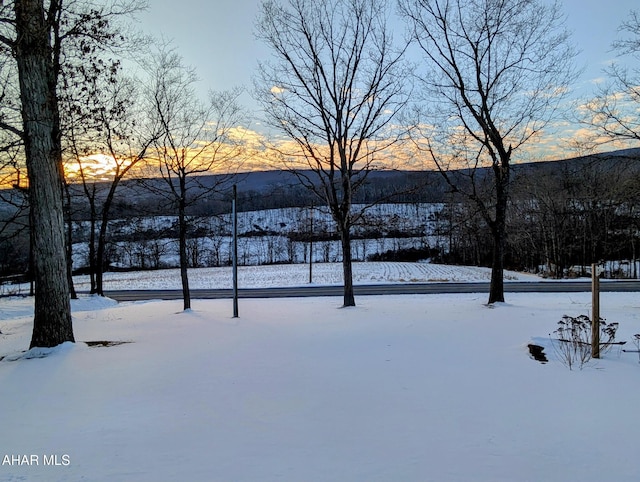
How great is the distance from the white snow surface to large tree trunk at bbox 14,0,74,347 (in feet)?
2.05

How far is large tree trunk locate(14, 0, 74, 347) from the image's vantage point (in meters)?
7.00

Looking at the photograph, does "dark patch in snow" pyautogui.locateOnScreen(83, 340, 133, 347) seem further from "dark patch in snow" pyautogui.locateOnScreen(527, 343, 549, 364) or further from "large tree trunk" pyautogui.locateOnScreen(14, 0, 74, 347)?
"dark patch in snow" pyautogui.locateOnScreen(527, 343, 549, 364)

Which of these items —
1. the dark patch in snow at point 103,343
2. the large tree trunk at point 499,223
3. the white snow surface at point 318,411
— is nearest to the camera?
the white snow surface at point 318,411

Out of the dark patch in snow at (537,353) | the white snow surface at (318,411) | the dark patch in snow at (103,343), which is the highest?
the white snow surface at (318,411)

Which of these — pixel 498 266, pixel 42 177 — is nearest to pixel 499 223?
pixel 498 266

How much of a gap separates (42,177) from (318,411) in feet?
19.9

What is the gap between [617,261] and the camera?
1832 inches

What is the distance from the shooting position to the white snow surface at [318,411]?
312 centimetres

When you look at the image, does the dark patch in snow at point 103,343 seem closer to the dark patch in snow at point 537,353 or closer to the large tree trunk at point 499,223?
the dark patch in snow at point 537,353

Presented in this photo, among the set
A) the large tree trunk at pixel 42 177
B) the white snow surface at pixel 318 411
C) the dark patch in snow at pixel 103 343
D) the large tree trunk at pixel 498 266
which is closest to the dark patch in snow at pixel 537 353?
the white snow surface at pixel 318 411

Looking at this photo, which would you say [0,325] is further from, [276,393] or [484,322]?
[484,322]

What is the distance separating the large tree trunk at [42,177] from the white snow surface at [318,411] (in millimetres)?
624

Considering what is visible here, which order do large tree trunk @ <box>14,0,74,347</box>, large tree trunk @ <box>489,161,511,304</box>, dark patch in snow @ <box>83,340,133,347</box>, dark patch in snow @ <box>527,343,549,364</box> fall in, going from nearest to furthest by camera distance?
dark patch in snow @ <box>527,343,549,364</box>
large tree trunk @ <box>14,0,74,347</box>
dark patch in snow @ <box>83,340,133,347</box>
large tree trunk @ <box>489,161,511,304</box>

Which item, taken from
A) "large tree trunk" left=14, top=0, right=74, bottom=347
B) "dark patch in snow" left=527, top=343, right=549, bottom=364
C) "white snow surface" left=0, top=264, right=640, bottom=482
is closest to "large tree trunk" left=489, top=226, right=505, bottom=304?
"white snow surface" left=0, top=264, right=640, bottom=482
